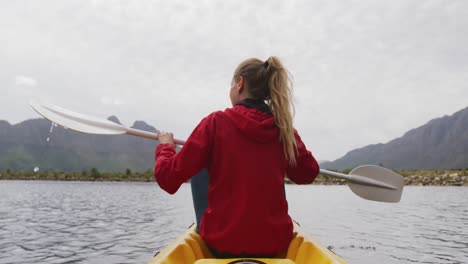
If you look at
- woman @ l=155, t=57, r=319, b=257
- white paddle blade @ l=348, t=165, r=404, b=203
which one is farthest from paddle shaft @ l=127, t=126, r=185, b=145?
white paddle blade @ l=348, t=165, r=404, b=203

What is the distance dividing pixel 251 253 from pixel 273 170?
1.62 ft

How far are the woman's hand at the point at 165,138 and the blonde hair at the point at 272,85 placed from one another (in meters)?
0.63

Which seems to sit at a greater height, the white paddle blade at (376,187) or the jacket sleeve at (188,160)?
the jacket sleeve at (188,160)

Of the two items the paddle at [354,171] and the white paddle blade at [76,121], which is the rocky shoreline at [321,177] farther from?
the white paddle blade at [76,121]

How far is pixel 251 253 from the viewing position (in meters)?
2.44

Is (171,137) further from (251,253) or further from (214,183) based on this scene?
(251,253)

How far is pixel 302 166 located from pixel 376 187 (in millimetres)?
2431

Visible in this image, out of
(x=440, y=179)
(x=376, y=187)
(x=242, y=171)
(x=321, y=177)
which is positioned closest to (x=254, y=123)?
(x=242, y=171)

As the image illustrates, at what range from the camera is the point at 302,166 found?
9.34 feet

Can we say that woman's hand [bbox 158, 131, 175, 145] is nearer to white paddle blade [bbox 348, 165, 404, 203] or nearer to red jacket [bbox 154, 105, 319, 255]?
red jacket [bbox 154, 105, 319, 255]

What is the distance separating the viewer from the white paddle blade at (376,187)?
4.82 meters

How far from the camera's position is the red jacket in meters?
2.37

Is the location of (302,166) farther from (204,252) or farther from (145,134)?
(145,134)

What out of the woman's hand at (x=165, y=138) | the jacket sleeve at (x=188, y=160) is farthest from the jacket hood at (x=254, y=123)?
the woman's hand at (x=165, y=138)
